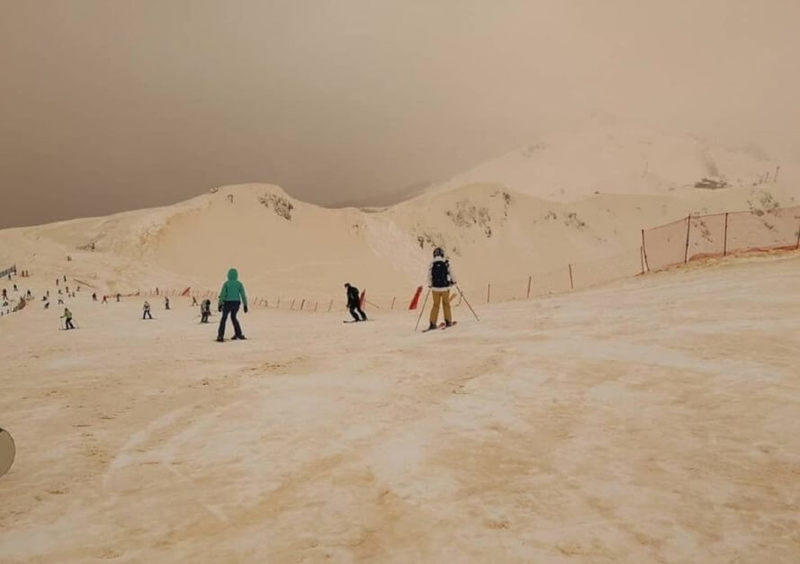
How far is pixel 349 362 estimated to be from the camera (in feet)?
30.1

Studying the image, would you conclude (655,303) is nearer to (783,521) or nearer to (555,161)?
(783,521)

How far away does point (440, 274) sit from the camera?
13641 mm

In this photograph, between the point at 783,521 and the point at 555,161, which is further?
the point at 555,161

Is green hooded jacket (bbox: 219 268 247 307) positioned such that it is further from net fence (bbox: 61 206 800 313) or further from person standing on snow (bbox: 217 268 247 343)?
net fence (bbox: 61 206 800 313)

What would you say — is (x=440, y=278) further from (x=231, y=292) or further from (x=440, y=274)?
(x=231, y=292)

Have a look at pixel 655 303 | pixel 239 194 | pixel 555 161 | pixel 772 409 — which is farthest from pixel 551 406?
pixel 555 161

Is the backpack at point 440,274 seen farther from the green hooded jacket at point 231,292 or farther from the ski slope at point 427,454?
the green hooded jacket at point 231,292

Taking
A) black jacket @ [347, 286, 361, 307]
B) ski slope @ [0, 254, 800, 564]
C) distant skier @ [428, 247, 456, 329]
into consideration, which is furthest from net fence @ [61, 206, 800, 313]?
ski slope @ [0, 254, 800, 564]

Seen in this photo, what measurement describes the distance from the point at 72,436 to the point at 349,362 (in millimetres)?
4509

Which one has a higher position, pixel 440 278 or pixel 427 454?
pixel 440 278

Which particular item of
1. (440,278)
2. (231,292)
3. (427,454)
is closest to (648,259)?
(440,278)

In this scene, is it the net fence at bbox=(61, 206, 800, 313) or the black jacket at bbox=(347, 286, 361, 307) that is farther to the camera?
the net fence at bbox=(61, 206, 800, 313)

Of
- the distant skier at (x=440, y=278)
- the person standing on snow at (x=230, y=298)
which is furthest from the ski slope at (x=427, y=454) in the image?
the person standing on snow at (x=230, y=298)

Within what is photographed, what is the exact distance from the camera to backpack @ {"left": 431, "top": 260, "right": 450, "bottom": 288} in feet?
44.7
